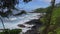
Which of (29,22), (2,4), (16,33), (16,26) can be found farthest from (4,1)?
(29,22)

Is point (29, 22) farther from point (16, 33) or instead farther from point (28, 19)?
point (16, 33)

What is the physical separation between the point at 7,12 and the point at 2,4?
395mm

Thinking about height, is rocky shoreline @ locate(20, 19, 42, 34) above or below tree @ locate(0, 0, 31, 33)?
below

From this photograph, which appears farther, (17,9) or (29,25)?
(29,25)

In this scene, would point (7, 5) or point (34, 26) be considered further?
point (34, 26)

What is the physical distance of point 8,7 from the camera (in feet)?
24.5

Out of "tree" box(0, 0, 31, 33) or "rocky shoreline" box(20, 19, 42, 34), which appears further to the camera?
"rocky shoreline" box(20, 19, 42, 34)

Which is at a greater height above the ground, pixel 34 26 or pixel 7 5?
pixel 7 5

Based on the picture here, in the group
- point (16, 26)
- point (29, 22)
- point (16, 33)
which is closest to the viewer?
point (16, 33)

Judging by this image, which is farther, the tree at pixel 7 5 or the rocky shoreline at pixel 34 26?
the rocky shoreline at pixel 34 26

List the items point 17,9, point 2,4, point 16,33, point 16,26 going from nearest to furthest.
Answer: point 2,4 → point 17,9 → point 16,33 → point 16,26

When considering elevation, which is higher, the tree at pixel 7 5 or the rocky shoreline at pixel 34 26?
the tree at pixel 7 5

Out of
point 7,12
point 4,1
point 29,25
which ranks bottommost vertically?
point 29,25

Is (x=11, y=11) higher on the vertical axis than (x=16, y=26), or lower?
higher
